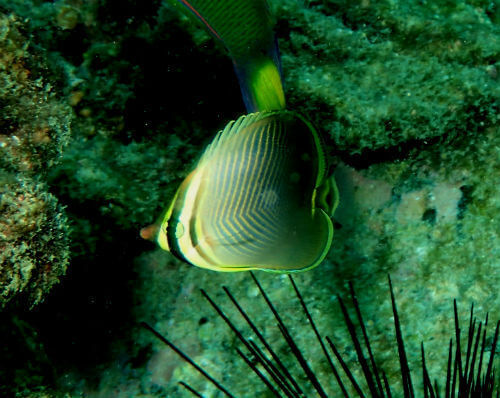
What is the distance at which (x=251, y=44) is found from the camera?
1787mm

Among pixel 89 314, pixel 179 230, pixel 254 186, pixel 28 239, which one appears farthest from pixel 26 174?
pixel 89 314

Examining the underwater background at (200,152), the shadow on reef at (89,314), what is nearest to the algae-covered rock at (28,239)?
the underwater background at (200,152)

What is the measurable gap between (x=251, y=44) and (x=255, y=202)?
80 cm

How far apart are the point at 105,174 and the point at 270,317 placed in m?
1.47

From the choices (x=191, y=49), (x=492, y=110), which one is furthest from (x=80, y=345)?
(x=492, y=110)

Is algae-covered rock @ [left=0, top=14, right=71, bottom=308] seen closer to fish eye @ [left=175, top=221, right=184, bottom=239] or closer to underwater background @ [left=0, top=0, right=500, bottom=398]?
underwater background @ [left=0, top=0, right=500, bottom=398]

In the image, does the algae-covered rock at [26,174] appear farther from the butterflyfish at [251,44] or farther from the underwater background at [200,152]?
the butterflyfish at [251,44]

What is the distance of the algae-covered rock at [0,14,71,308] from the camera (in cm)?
174

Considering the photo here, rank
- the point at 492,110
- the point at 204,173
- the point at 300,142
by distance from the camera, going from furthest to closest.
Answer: the point at 492,110 < the point at 300,142 < the point at 204,173

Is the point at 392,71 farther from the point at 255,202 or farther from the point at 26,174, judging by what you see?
the point at 26,174

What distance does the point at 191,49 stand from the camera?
8.34 feet

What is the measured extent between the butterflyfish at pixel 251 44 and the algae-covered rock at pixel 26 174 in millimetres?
904

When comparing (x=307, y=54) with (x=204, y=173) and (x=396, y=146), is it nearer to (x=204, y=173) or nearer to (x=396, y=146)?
(x=396, y=146)

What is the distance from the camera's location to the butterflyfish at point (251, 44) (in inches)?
68.3
